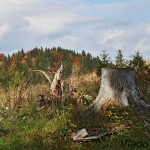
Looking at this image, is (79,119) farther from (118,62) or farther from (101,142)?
(118,62)

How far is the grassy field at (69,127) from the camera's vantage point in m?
9.84

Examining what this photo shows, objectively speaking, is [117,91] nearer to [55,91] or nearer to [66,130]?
[66,130]

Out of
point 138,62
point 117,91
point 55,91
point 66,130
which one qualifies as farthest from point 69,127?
point 138,62

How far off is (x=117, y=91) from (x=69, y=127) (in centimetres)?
186

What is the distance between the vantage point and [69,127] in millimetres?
10625

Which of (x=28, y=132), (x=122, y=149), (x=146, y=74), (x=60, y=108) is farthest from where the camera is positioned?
(x=146, y=74)

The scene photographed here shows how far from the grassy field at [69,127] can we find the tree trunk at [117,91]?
0.32 metres

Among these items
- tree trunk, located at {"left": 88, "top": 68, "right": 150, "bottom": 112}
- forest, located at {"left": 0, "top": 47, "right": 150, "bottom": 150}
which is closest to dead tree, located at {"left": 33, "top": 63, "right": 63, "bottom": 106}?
forest, located at {"left": 0, "top": 47, "right": 150, "bottom": 150}

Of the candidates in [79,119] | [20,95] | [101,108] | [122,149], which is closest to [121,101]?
[101,108]

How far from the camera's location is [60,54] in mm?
152750

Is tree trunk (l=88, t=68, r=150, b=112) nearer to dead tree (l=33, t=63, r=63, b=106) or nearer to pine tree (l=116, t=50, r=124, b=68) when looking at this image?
dead tree (l=33, t=63, r=63, b=106)

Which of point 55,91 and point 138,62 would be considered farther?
point 138,62

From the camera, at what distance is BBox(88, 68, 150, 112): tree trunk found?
11594 millimetres

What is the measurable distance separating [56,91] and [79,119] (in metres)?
2.40
